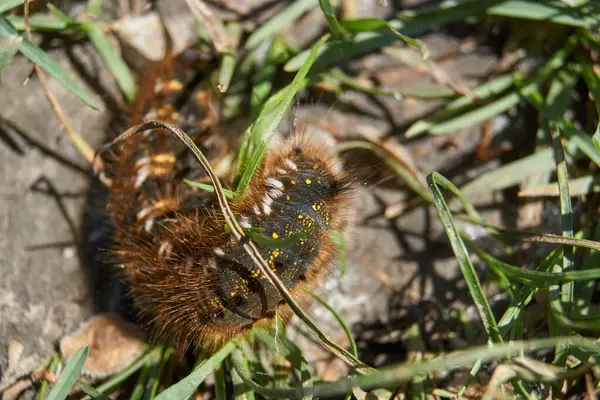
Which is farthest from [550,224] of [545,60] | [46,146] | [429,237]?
[46,146]

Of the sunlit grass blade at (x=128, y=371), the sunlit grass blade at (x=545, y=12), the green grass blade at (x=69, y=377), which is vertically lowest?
the sunlit grass blade at (x=128, y=371)

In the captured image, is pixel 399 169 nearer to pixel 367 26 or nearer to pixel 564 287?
pixel 367 26

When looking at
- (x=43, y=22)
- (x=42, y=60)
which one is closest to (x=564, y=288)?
(x=42, y=60)

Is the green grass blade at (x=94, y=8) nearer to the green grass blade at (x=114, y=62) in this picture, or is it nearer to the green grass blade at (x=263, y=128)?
the green grass blade at (x=114, y=62)

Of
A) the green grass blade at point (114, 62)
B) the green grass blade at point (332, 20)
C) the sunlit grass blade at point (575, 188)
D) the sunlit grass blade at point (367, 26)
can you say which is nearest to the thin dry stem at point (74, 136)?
the green grass blade at point (114, 62)

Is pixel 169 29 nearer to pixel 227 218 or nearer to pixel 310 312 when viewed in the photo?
pixel 227 218
